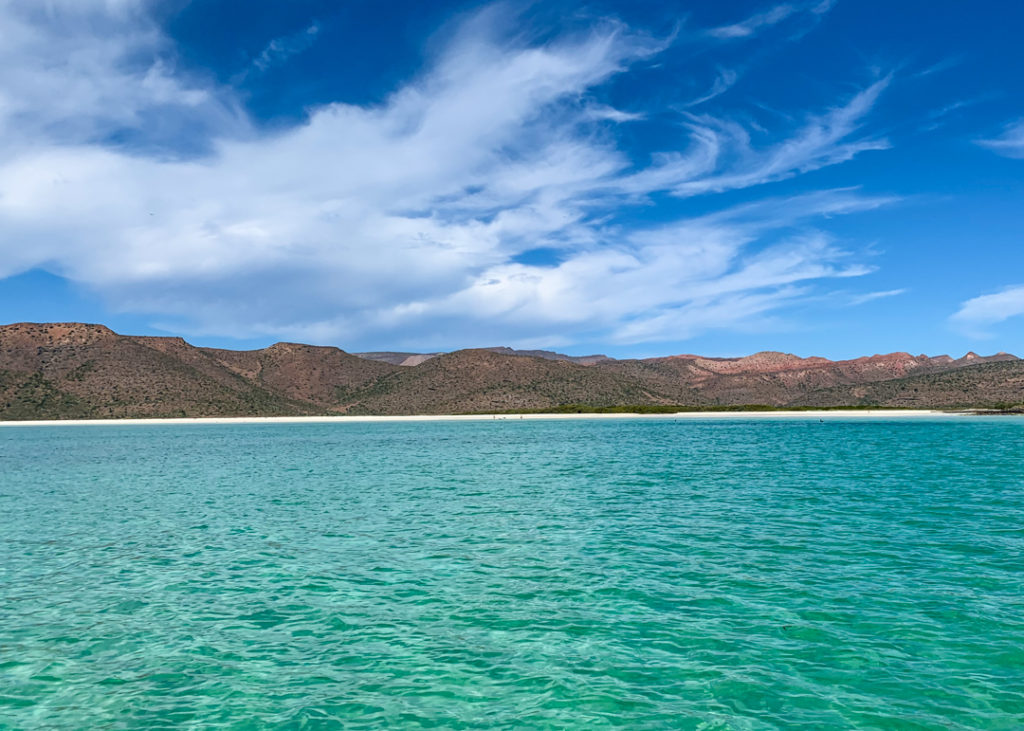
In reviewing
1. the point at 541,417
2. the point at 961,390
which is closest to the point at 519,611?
the point at 541,417

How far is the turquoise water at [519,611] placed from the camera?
1005 centimetres

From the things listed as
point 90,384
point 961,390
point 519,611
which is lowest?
point 519,611

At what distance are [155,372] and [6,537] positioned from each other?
190 meters

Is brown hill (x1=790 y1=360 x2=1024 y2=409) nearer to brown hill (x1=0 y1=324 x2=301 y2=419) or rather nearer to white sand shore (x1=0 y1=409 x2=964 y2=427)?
white sand shore (x1=0 y1=409 x2=964 y2=427)

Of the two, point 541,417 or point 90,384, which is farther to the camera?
point 90,384

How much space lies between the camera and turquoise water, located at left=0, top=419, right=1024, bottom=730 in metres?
10.1

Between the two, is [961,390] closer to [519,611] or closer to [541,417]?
[541,417]

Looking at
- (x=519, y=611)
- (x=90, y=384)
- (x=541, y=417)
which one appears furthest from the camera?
(x=90, y=384)

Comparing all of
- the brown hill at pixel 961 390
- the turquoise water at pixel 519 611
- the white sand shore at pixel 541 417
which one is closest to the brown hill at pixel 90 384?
the white sand shore at pixel 541 417

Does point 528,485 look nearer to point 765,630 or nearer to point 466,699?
point 765,630

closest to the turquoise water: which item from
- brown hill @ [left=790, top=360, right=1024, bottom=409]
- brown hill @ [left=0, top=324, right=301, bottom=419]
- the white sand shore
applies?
the white sand shore

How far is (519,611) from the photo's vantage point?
14312 mm

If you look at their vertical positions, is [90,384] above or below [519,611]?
above

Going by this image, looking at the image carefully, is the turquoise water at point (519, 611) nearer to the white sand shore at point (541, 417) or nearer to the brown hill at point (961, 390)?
the white sand shore at point (541, 417)
